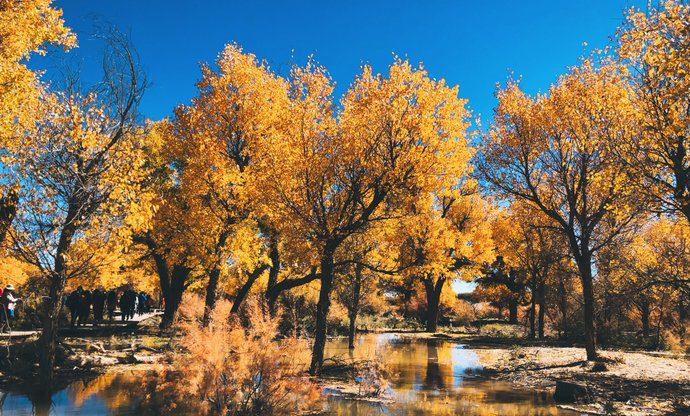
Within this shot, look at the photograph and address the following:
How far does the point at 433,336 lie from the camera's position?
33500 millimetres

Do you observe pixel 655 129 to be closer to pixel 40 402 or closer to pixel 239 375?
pixel 239 375

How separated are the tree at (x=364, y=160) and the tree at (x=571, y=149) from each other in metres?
4.17

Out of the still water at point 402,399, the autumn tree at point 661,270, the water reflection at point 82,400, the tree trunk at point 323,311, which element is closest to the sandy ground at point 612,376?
the still water at point 402,399

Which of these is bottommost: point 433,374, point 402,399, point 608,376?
point 433,374

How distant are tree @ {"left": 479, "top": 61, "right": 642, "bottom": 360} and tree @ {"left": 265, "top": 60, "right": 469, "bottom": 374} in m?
4.17

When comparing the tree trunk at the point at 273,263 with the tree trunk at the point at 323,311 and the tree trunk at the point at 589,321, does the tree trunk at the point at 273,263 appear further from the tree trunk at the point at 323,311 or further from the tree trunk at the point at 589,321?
the tree trunk at the point at 589,321

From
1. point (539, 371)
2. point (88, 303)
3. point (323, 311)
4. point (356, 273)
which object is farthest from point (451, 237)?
point (88, 303)

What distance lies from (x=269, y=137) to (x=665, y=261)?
2061 centimetres

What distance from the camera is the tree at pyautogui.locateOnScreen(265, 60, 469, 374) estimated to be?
1461cm

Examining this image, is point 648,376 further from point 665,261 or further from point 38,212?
point 38,212

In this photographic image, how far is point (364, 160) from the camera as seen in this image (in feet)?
48.2

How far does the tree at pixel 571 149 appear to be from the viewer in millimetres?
15953

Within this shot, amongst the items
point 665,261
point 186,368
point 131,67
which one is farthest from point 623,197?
point 131,67

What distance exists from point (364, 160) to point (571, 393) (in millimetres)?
8653
